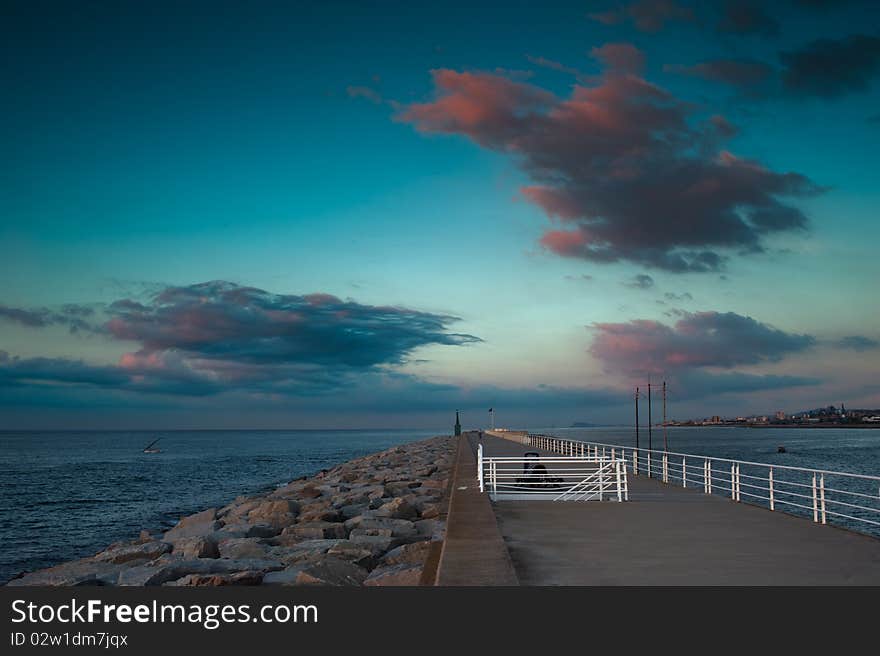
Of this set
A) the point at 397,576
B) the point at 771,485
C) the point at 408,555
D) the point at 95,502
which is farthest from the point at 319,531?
the point at 95,502

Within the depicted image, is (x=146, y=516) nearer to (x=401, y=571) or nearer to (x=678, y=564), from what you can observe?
(x=401, y=571)

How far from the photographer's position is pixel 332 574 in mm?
10109

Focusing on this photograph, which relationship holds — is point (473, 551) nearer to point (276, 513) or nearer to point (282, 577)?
point (282, 577)

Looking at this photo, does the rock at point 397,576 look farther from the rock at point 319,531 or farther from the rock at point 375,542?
the rock at point 319,531

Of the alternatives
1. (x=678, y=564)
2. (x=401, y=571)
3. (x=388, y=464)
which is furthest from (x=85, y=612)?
(x=388, y=464)

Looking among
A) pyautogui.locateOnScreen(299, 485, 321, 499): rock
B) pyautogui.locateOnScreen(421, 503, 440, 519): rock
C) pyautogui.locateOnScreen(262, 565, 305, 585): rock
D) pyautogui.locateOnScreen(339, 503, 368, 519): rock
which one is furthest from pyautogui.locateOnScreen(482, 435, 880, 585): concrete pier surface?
pyautogui.locateOnScreen(299, 485, 321, 499): rock

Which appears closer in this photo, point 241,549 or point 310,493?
point 241,549

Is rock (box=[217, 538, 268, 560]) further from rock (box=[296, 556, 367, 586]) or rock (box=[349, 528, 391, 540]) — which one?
rock (box=[296, 556, 367, 586])

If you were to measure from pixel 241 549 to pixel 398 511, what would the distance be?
4657 millimetres

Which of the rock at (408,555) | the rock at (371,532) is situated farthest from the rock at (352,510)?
the rock at (408,555)

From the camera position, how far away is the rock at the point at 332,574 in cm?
970

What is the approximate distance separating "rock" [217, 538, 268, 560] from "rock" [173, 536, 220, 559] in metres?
0.14

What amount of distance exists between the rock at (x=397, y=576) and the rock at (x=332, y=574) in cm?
22

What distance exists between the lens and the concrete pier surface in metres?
7.93
